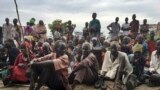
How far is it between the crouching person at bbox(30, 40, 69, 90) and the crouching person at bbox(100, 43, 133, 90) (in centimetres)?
145

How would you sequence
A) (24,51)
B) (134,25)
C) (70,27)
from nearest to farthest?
1. (24,51)
2. (134,25)
3. (70,27)

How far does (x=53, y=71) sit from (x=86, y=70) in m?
1.30

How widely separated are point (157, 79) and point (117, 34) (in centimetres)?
624

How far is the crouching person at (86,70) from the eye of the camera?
1258 centimetres

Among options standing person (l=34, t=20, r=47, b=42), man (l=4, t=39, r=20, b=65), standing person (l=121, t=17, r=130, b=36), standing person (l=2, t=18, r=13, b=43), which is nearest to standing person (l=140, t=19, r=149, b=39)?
standing person (l=121, t=17, r=130, b=36)

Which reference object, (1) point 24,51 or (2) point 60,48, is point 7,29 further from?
(2) point 60,48

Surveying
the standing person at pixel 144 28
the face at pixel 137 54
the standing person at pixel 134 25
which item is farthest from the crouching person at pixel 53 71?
the standing person at pixel 134 25

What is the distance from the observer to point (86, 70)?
41.5ft

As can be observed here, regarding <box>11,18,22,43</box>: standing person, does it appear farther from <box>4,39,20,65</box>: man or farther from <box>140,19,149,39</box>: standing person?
<box>140,19,149,39</box>: standing person

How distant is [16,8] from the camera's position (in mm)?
11508

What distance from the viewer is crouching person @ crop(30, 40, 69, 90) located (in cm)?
1166

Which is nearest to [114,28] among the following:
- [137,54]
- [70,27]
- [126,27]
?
[126,27]

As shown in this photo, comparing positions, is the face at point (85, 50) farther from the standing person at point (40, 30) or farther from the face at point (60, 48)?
the standing person at point (40, 30)

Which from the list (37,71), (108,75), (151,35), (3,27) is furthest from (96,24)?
(37,71)
